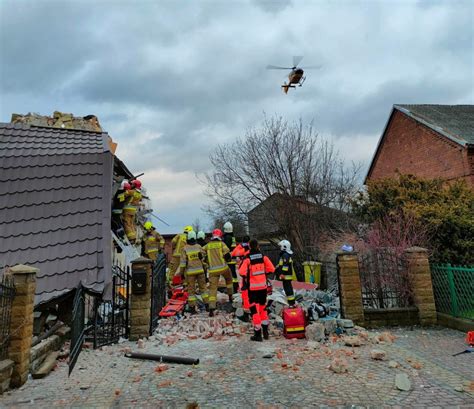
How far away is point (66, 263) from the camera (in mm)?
6199

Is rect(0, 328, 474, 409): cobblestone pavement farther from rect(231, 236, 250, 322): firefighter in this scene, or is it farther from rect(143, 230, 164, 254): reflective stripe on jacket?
rect(143, 230, 164, 254): reflective stripe on jacket

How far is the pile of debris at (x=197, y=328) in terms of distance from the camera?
21.9ft

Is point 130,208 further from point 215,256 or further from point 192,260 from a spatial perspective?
point 215,256

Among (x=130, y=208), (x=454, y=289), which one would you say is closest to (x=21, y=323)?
(x=130, y=208)

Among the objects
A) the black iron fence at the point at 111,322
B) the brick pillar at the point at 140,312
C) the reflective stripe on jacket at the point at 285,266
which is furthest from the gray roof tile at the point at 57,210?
the reflective stripe on jacket at the point at 285,266

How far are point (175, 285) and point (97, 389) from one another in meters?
6.73

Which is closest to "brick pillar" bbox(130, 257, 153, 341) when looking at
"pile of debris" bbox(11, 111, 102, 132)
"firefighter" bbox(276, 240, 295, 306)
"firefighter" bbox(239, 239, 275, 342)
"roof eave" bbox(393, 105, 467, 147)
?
"firefighter" bbox(239, 239, 275, 342)

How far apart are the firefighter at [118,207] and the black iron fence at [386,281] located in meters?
6.76

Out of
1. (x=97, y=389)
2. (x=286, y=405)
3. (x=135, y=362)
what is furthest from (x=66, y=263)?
(x=286, y=405)

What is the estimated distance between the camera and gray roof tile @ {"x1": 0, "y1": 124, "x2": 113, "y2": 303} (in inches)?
241

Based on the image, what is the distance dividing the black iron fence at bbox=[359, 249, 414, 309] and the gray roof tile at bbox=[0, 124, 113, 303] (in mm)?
5672

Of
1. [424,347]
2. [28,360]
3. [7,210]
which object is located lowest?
[424,347]

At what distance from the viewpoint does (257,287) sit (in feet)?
21.4

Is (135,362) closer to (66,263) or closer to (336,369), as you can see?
(66,263)
